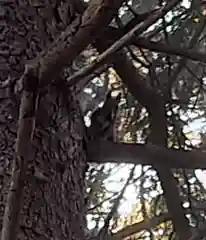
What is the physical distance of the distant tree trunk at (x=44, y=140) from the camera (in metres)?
0.94

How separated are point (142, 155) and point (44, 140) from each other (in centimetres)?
26

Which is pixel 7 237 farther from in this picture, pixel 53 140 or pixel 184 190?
pixel 184 190

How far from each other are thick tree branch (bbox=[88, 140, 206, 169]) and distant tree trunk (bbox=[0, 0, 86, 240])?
0.18 feet

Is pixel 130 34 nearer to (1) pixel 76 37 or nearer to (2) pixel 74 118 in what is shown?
(1) pixel 76 37

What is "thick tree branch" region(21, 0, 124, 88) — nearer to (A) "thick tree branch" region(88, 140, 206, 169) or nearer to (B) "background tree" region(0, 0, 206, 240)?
(B) "background tree" region(0, 0, 206, 240)

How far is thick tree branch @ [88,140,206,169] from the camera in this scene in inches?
45.9

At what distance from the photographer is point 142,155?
1.19 meters

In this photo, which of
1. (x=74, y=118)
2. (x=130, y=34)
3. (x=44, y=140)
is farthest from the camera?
(x=74, y=118)

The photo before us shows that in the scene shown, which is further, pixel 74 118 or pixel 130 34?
pixel 74 118

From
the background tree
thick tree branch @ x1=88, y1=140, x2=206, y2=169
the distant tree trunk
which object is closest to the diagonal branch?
the background tree

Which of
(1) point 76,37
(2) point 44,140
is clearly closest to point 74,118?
(2) point 44,140

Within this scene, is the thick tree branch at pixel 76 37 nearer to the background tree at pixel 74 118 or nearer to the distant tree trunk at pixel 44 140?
the background tree at pixel 74 118

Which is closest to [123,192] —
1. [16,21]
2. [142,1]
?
[142,1]

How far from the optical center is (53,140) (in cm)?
101
